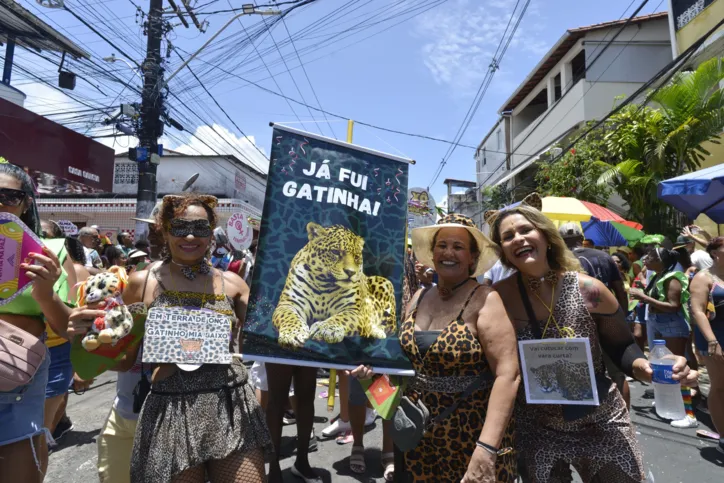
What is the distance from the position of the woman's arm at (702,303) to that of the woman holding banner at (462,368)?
2771 mm

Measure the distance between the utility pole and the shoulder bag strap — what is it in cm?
1109

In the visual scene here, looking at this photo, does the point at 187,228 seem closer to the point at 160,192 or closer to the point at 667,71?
the point at 667,71

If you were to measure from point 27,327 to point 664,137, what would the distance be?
11.3 meters

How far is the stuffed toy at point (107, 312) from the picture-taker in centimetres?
183

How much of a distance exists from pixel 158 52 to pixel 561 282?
12484mm

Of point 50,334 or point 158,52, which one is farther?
point 158,52

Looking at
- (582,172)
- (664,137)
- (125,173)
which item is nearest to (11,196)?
(664,137)

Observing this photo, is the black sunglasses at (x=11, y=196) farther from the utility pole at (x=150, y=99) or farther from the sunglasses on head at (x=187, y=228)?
the utility pole at (x=150, y=99)

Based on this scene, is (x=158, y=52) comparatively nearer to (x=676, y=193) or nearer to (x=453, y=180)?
(x=676, y=193)

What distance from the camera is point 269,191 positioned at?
226cm

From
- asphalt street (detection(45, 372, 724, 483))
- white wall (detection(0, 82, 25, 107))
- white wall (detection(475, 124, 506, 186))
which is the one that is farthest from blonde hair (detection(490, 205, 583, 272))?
white wall (detection(475, 124, 506, 186))

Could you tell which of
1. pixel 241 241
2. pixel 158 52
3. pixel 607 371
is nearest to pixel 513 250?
pixel 607 371

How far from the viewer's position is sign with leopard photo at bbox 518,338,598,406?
1.98 m

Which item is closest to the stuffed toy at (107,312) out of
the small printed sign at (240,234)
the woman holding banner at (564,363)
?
the woman holding banner at (564,363)
